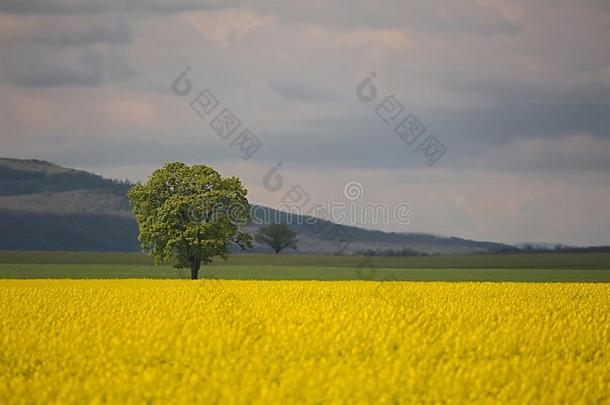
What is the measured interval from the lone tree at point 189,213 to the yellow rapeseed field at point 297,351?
28408 mm

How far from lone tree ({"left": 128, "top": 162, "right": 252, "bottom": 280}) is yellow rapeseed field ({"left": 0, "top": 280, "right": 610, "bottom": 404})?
93.2ft

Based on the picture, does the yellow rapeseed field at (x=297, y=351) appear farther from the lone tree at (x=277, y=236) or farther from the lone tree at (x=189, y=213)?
the lone tree at (x=277, y=236)

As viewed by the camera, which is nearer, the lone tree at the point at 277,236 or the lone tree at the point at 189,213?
the lone tree at the point at 189,213

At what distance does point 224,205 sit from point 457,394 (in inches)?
1884

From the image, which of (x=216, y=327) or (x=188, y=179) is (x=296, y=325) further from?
(x=188, y=179)

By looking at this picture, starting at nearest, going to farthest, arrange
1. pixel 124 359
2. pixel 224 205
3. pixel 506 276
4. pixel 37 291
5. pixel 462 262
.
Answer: pixel 124 359
pixel 37 291
pixel 224 205
pixel 506 276
pixel 462 262

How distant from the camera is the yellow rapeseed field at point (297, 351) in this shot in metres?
18.5

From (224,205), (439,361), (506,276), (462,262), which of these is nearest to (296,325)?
(439,361)

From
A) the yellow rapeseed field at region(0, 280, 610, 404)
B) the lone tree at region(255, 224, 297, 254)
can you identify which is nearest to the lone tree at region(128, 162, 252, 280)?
the yellow rapeseed field at region(0, 280, 610, 404)

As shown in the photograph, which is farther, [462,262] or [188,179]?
[462,262]

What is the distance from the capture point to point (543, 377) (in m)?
20.7

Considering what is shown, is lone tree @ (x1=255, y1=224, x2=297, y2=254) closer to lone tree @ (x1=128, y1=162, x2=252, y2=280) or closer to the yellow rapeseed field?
lone tree @ (x1=128, y1=162, x2=252, y2=280)

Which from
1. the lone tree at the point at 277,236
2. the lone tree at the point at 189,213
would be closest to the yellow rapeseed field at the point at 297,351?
the lone tree at the point at 189,213

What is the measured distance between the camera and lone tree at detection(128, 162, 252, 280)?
65000mm
